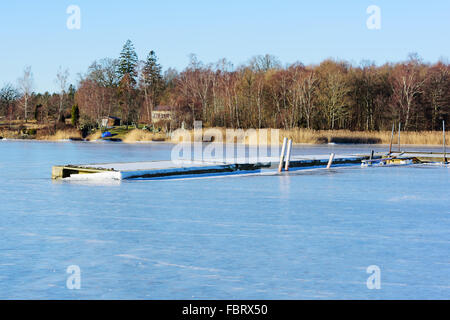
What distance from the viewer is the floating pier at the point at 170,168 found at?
51.3ft

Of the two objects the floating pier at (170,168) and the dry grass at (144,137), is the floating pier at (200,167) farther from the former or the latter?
the dry grass at (144,137)

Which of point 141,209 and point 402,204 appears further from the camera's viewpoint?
point 402,204

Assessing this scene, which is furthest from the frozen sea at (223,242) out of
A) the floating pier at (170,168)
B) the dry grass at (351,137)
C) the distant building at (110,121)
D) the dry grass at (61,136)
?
the distant building at (110,121)

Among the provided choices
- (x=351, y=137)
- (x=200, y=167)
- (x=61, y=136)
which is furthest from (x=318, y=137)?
(x=200, y=167)

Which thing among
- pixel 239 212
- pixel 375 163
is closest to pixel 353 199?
pixel 239 212

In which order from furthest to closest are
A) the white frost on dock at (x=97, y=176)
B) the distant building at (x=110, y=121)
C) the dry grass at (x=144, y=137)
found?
the distant building at (x=110, y=121) → the dry grass at (x=144, y=137) → the white frost on dock at (x=97, y=176)

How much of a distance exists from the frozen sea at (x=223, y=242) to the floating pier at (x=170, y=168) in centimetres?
228

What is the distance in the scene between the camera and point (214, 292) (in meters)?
4.95

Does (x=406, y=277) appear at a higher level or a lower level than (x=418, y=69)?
lower

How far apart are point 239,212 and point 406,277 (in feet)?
14.6

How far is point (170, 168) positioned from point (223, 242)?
31.7 feet

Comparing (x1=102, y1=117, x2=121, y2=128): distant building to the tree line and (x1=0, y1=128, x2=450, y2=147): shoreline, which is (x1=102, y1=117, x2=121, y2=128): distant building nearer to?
the tree line

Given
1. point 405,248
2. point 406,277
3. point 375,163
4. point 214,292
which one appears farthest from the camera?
point 375,163
